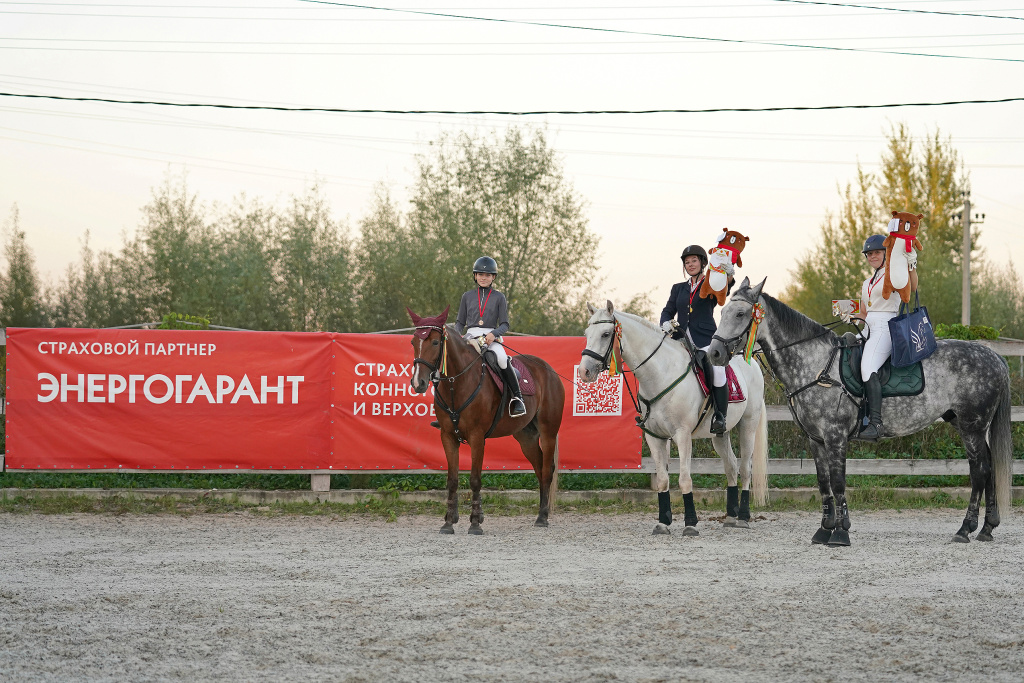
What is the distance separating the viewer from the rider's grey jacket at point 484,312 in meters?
9.57

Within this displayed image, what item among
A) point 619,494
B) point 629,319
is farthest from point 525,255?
point 629,319

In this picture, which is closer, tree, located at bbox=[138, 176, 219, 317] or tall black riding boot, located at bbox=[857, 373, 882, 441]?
tall black riding boot, located at bbox=[857, 373, 882, 441]

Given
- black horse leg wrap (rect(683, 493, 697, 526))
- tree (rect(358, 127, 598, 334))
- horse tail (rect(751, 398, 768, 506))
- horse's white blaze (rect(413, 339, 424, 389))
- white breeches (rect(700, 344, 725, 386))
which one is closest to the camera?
horse's white blaze (rect(413, 339, 424, 389))

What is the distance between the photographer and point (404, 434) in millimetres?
10938

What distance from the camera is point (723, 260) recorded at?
8.81 meters

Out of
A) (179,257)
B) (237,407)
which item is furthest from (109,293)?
(237,407)

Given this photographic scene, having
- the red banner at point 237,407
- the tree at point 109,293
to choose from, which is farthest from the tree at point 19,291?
the red banner at point 237,407

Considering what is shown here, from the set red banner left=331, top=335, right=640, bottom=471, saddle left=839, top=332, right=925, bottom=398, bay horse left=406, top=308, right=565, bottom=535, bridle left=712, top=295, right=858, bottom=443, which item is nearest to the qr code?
red banner left=331, top=335, right=640, bottom=471

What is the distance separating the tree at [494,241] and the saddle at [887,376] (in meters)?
19.3

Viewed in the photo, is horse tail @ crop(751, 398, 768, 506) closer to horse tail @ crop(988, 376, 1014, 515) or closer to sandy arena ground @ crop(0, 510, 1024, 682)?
sandy arena ground @ crop(0, 510, 1024, 682)

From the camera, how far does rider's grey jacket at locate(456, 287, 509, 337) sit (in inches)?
377

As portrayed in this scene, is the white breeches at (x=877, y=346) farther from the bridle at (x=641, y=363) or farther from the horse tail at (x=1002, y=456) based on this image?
the bridle at (x=641, y=363)

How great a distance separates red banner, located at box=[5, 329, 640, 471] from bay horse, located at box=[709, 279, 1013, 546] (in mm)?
3118

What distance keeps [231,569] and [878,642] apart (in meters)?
4.59
